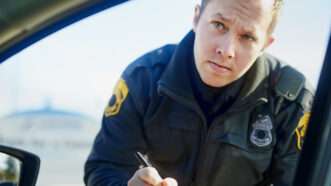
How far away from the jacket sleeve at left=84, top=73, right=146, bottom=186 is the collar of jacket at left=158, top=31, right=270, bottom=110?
0.07 m

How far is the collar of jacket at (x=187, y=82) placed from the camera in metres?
1.37

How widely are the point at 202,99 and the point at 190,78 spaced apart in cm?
5

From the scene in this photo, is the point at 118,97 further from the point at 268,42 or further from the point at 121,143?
the point at 268,42

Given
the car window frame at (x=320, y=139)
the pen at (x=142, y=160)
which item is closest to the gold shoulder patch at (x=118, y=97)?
the pen at (x=142, y=160)

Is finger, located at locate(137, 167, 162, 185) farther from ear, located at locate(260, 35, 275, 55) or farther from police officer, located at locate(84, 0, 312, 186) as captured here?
ear, located at locate(260, 35, 275, 55)

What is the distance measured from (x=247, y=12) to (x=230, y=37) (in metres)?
0.06

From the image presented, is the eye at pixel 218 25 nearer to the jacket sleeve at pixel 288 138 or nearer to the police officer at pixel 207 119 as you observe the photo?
the police officer at pixel 207 119

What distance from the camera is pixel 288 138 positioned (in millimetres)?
1372

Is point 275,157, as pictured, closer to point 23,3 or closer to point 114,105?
point 114,105

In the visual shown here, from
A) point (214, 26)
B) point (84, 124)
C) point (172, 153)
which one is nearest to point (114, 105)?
point (172, 153)

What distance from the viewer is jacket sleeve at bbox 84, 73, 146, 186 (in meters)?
1.39

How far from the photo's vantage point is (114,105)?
1430 mm

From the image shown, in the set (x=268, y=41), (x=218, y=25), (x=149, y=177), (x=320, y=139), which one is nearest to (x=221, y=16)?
(x=218, y=25)

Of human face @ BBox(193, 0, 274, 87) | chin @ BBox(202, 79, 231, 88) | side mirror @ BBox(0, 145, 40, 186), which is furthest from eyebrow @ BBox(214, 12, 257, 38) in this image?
side mirror @ BBox(0, 145, 40, 186)
